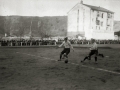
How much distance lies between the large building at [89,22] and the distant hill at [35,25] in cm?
4463

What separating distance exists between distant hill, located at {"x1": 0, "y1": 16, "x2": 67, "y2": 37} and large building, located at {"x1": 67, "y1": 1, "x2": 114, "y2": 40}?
44629mm

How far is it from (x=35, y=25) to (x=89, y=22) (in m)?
63.0

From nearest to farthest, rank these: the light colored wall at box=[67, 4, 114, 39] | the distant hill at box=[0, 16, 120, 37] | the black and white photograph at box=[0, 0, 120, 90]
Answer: the black and white photograph at box=[0, 0, 120, 90], the light colored wall at box=[67, 4, 114, 39], the distant hill at box=[0, 16, 120, 37]

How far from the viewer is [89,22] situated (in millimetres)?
56531

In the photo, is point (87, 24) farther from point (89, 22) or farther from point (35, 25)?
point (35, 25)

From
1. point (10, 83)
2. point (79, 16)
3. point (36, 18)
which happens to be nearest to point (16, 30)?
point (36, 18)

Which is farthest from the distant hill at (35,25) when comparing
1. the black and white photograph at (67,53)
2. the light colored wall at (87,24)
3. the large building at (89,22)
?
the large building at (89,22)

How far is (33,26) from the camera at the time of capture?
4444 inches

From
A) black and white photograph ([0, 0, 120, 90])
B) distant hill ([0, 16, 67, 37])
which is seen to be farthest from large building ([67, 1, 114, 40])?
distant hill ([0, 16, 67, 37])

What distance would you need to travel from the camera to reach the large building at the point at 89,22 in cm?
5719

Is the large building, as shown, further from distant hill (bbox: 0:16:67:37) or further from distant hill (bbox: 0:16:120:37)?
distant hill (bbox: 0:16:67:37)

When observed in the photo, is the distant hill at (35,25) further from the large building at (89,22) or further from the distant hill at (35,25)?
the large building at (89,22)

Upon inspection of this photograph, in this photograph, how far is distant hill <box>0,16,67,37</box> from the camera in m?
108

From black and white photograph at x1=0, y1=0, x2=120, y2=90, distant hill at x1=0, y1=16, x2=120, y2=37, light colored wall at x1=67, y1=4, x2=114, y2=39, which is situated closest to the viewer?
black and white photograph at x1=0, y1=0, x2=120, y2=90
